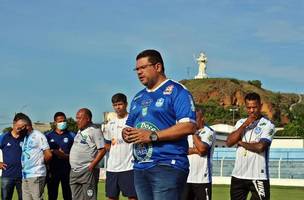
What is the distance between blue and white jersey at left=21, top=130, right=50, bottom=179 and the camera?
11.5 m

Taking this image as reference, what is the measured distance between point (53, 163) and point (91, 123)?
1.56m

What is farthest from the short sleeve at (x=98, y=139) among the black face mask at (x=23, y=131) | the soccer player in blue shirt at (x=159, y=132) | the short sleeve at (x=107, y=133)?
the soccer player in blue shirt at (x=159, y=132)

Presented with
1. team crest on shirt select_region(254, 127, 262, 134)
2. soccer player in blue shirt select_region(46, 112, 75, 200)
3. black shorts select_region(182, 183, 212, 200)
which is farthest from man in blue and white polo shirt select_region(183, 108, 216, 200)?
soccer player in blue shirt select_region(46, 112, 75, 200)

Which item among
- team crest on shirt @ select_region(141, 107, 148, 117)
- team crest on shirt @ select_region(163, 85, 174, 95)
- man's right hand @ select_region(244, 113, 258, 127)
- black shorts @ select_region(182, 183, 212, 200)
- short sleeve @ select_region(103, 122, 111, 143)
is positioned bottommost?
black shorts @ select_region(182, 183, 212, 200)

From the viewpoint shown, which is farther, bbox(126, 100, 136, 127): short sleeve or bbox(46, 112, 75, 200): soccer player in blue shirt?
bbox(46, 112, 75, 200): soccer player in blue shirt

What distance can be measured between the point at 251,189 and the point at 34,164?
387 centimetres

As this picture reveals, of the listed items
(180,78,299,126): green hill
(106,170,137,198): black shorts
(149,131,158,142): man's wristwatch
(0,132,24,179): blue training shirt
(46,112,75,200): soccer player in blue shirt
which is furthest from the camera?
(180,78,299,126): green hill

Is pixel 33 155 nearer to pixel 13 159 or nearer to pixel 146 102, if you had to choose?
pixel 13 159

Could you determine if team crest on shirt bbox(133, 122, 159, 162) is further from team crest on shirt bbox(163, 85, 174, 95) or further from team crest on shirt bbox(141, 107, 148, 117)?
team crest on shirt bbox(163, 85, 174, 95)

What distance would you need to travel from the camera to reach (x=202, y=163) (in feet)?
33.9

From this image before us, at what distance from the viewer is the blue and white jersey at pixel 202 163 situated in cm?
1025

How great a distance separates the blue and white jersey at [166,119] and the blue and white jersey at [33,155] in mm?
5530

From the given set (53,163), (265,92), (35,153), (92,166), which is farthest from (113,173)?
(265,92)

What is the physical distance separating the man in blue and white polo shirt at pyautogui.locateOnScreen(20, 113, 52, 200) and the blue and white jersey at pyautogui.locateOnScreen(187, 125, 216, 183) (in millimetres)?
2575
